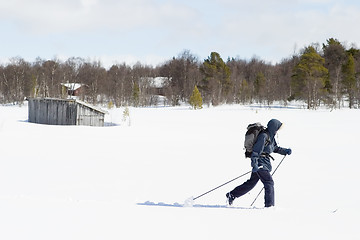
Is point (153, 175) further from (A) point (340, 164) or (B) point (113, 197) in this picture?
(A) point (340, 164)

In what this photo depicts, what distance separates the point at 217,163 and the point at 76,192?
580 cm

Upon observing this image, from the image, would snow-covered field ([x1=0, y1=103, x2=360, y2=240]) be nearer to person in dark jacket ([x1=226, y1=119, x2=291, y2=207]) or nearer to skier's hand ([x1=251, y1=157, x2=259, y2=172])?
person in dark jacket ([x1=226, y1=119, x2=291, y2=207])

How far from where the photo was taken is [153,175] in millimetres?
10477

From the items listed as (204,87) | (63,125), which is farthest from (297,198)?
(204,87)

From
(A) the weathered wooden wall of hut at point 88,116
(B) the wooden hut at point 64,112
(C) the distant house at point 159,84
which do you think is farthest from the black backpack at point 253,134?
(C) the distant house at point 159,84

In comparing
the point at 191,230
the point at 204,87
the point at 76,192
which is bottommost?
the point at 76,192

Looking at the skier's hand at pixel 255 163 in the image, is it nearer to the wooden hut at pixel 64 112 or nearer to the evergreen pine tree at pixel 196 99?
the wooden hut at pixel 64 112

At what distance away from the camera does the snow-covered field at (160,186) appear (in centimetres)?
432

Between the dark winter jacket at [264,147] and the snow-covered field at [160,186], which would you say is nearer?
the snow-covered field at [160,186]

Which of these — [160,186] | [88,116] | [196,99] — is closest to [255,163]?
[160,186]

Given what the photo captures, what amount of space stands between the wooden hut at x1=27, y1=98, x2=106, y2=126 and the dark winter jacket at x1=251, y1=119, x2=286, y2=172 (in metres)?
21.1

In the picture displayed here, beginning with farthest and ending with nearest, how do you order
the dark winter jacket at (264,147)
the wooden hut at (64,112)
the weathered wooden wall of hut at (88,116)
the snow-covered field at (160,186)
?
the weathered wooden wall of hut at (88,116) → the wooden hut at (64,112) → the dark winter jacket at (264,147) → the snow-covered field at (160,186)

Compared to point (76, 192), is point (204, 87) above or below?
above

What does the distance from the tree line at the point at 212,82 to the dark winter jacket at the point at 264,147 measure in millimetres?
38524
